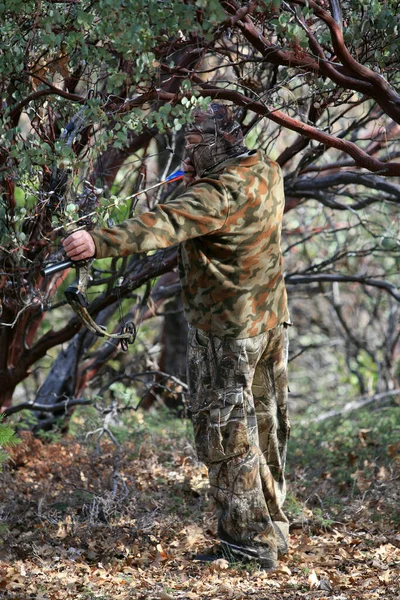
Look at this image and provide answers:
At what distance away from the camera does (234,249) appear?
4270 millimetres

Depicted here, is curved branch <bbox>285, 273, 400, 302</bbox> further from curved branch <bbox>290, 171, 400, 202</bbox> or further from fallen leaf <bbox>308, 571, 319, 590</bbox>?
fallen leaf <bbox>308, 571, 319, 590</bbox>

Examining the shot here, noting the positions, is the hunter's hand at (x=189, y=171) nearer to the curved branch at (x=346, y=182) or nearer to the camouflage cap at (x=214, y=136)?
the camouflage cap at (x=214, y=136)

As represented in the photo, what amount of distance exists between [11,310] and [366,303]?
24.7 ft

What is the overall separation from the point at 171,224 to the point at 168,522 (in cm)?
230

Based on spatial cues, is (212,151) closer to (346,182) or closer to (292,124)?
(292,124)

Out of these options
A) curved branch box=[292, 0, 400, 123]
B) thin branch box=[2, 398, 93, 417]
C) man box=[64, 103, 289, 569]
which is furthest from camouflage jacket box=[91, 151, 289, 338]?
thin branch box=[2, 398, 93, 417]

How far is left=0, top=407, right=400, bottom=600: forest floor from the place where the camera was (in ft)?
14.0

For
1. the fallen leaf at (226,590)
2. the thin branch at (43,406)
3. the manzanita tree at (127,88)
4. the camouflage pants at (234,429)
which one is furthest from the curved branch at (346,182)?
the fallen leaf at (226,590)

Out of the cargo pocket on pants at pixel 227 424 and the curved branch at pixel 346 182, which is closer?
the cargo pocket on pants at pixel 227 424

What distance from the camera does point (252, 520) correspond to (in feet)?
14.9

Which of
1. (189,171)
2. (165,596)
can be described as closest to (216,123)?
(189,171)

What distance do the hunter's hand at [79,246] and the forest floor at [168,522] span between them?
1.63 meters

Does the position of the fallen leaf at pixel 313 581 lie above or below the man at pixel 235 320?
below

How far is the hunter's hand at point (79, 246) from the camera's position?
358cm
